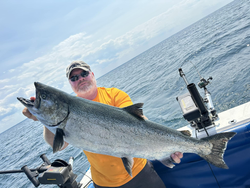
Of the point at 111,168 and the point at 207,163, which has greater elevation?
the point at 111,168

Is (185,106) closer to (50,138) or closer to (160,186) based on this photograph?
(160,186)

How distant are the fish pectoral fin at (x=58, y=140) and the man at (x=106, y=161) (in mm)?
687

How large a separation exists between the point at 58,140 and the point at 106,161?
122 centimetres

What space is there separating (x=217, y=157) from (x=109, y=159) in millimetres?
1870

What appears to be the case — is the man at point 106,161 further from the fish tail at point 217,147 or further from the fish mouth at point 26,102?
the fish tail at point 217,147

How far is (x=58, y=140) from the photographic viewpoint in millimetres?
2359

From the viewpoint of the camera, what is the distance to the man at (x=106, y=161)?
324 centimetres

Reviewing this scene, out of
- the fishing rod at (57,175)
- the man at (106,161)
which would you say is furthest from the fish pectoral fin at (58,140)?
the fishing rod at (57,175)

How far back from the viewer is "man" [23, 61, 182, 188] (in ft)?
10.6

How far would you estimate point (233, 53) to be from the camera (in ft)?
50.0

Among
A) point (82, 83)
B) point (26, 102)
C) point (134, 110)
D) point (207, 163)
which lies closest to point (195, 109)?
point (207, 163)

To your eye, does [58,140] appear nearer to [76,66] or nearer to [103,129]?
[103,129]

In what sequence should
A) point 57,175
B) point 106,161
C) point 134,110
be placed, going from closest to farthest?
point 134,110 → point 106,161 → point 57,175

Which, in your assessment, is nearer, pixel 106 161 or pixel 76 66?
pixel 106 161
